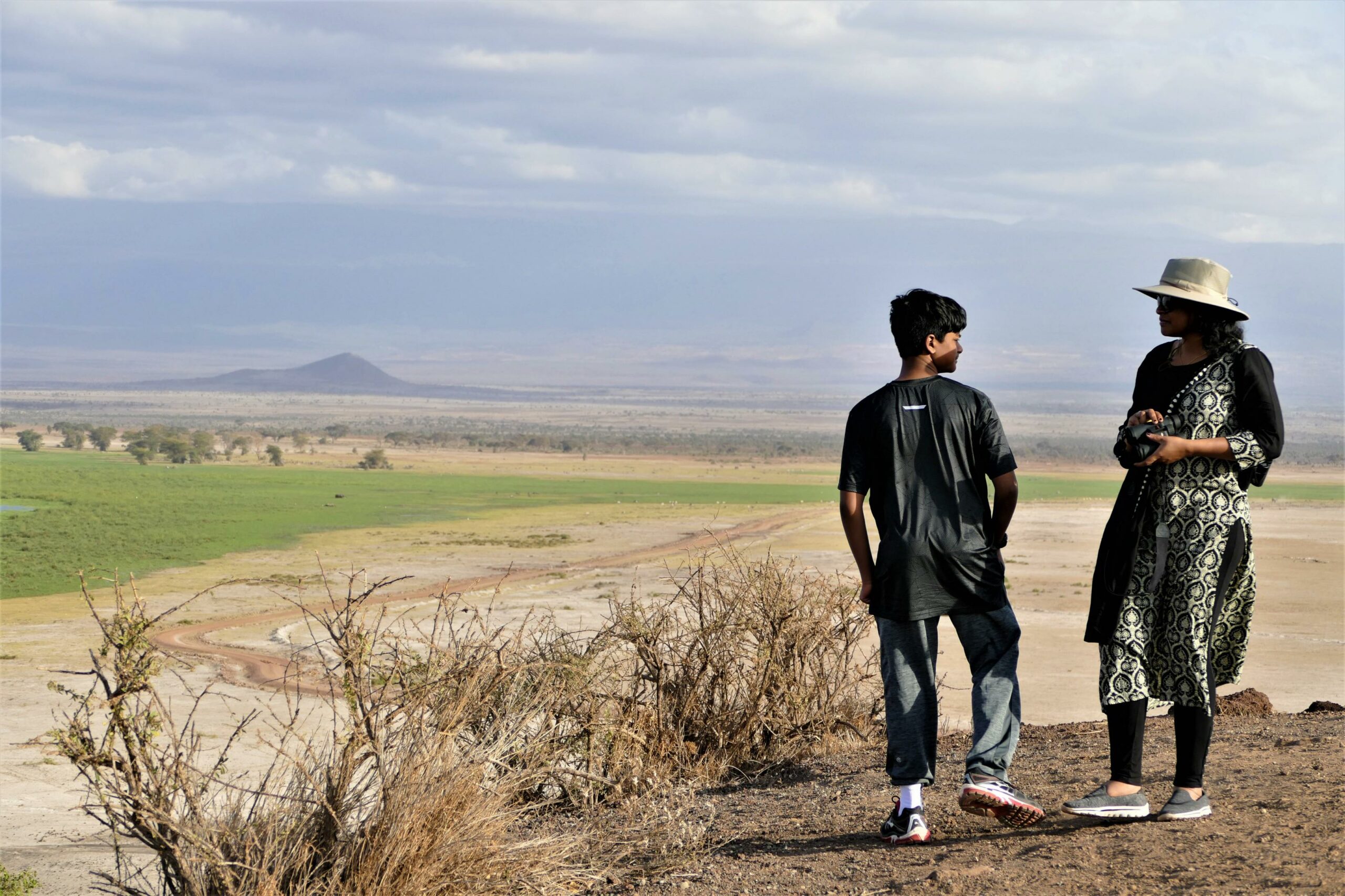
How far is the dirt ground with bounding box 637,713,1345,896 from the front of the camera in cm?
444

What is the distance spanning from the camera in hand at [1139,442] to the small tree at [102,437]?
8257cm

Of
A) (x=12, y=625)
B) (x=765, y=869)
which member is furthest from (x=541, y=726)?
(x=12, y=625)

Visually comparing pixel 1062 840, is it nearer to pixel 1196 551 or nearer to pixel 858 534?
pixel 1196 551

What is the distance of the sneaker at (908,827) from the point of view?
16.5 feet

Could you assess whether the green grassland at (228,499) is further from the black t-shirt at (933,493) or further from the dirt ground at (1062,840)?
the black t-shirt at (933,493)

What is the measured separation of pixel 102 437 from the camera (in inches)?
3275

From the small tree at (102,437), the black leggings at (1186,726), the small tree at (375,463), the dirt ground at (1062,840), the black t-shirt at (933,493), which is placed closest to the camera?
the dirt ground at (1062,840)

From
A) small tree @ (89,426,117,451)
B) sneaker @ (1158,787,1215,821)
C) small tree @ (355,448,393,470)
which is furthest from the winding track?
small tree @ (89,426,117,451)

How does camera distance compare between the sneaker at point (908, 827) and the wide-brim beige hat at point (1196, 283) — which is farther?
the sneaker at point (908, 827)

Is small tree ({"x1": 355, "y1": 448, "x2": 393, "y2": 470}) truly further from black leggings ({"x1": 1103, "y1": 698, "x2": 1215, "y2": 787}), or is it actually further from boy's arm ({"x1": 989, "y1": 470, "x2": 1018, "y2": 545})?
black leggings ({"x1": 1103, "y1": 698, "x2": 1215, "y2": 787})

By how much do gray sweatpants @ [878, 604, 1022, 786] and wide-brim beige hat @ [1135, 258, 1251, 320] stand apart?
50.1 inches

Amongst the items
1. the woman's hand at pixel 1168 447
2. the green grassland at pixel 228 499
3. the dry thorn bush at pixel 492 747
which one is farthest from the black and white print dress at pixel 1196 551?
the green grassland at pixel 228 499

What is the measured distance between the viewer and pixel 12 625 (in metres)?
19.6

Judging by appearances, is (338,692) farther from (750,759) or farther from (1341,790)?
(1341,790)
